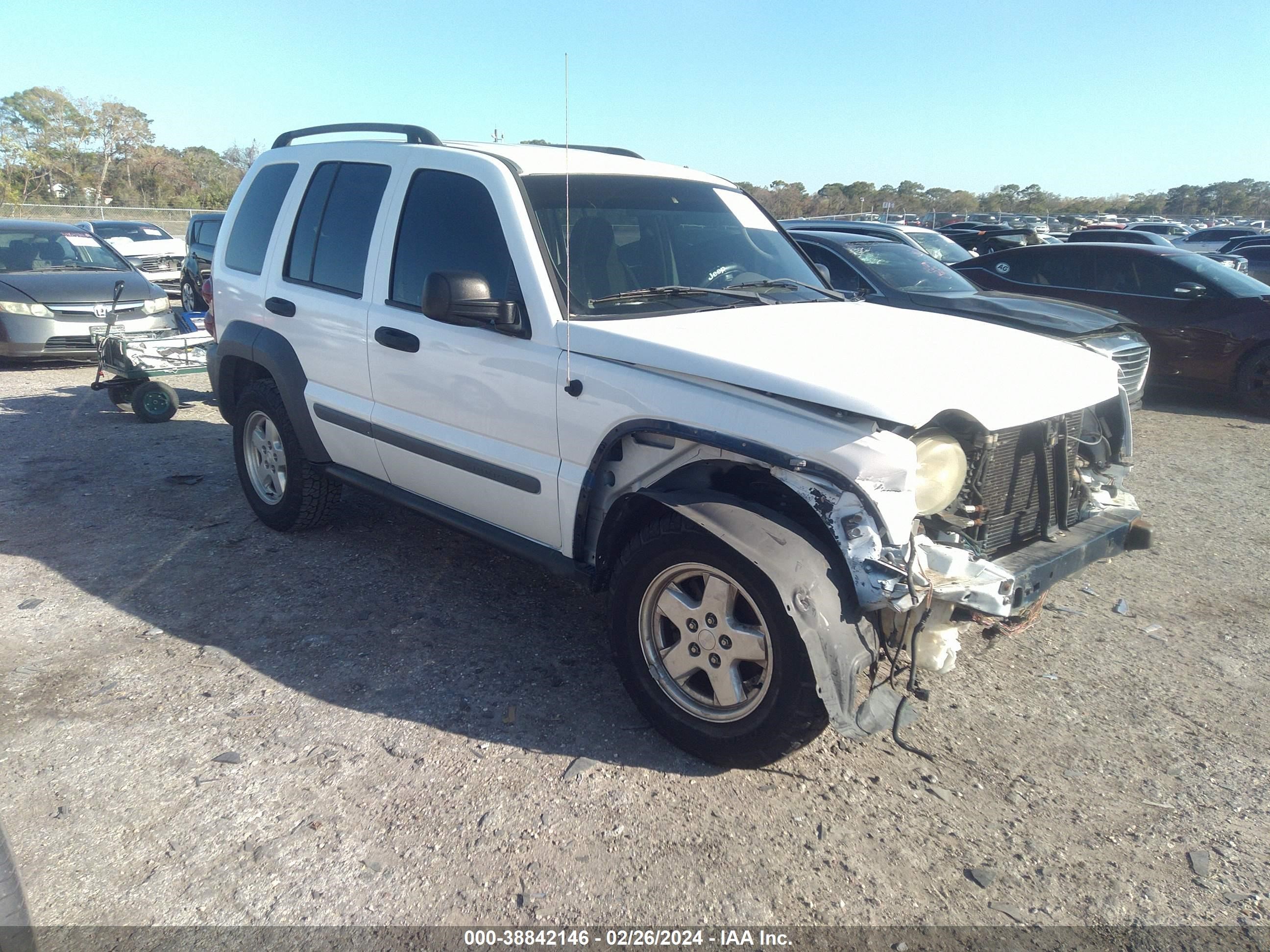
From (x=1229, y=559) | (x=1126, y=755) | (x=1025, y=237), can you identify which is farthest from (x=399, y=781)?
(x=1025, y=237)

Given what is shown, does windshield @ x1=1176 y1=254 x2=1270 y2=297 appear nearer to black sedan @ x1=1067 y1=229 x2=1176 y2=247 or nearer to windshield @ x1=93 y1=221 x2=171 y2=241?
black sedan @ x1=1067 y1=229 x2=1176 y2=247

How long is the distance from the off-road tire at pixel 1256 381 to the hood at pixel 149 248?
1908 cm

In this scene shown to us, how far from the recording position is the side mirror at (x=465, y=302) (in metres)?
3.45

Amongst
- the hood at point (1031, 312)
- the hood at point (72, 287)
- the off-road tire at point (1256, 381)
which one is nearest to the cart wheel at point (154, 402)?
the hood at point (72, 287)

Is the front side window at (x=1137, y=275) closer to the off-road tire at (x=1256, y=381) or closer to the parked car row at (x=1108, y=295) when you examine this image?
the parked car row at (x=1108, y=295)

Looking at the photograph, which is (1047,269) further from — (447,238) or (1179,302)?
(447,238)

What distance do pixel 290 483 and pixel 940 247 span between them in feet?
32.2

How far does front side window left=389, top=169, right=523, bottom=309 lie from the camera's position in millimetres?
3787

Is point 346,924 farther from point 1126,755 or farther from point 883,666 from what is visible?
point 1126,755

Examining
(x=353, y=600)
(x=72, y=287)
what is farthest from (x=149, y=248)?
(x=353, y=600)

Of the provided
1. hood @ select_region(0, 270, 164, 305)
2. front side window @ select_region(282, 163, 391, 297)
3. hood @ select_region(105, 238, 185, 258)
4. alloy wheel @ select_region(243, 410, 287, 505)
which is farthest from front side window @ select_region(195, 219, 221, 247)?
front side window @ select_region(282, 163, 391, 297)

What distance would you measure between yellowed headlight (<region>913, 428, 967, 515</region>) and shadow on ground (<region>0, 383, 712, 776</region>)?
4.13ft

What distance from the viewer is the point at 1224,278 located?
969cm

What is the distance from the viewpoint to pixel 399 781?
10.3 feet
